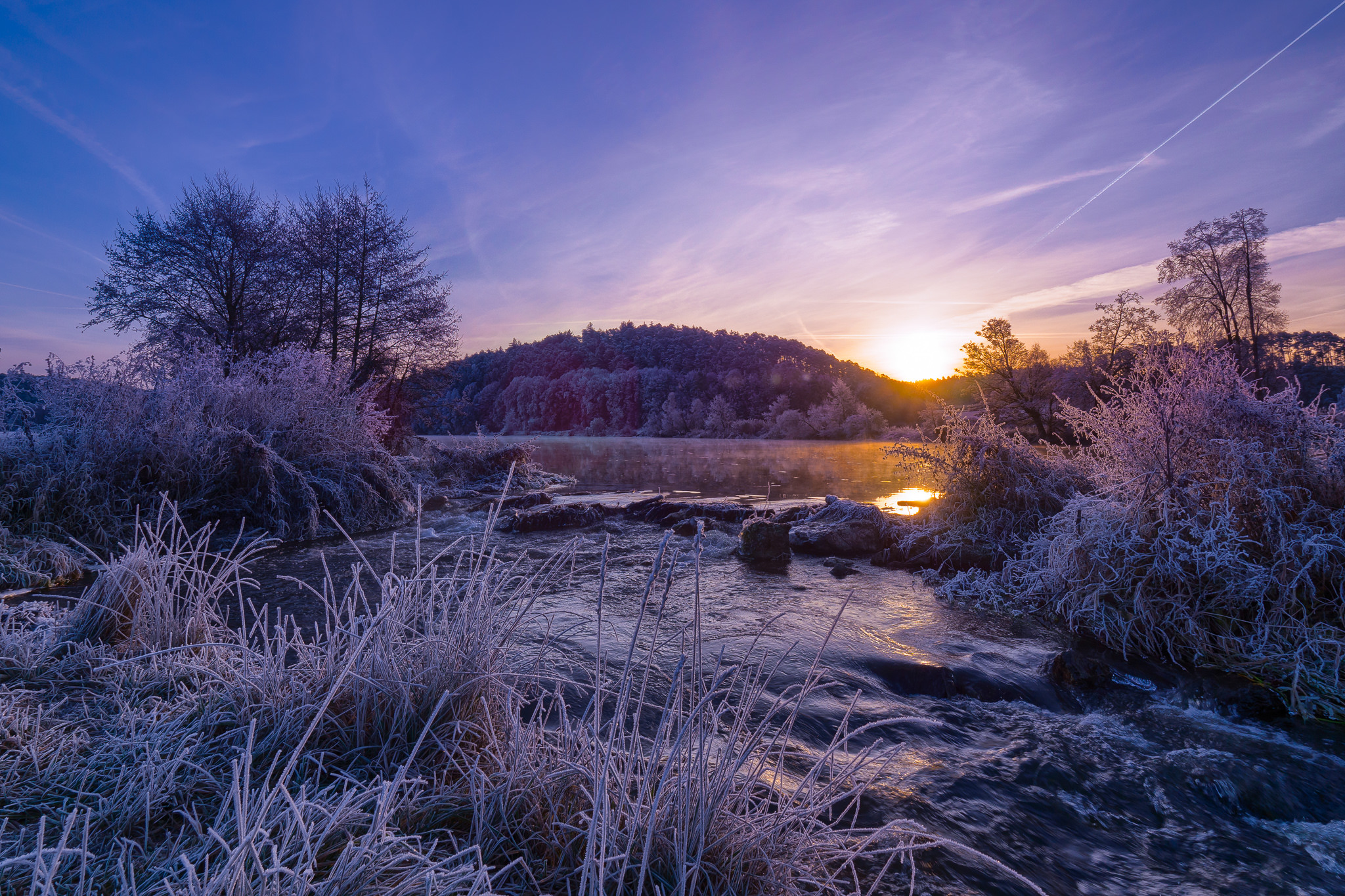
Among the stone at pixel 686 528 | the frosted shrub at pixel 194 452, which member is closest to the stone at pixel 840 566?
the stone at pixel 686 528

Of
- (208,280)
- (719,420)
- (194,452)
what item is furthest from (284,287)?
(719,420)

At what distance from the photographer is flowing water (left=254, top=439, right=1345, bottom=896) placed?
2.28 meters

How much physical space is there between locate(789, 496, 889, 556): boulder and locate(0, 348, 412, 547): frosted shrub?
6.92 metres

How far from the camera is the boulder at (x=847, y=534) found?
24.8ft

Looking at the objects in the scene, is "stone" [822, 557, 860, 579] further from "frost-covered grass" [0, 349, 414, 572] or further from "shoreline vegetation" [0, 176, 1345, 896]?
"frost-covered grass" [0, 349, 414, 572]

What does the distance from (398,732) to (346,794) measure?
0.61 m

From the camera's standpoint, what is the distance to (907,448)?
747cm

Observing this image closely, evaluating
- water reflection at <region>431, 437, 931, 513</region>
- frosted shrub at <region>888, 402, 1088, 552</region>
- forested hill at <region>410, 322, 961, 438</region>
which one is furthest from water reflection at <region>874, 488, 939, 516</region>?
forested hill at <region>410, 322, 961, 438</region>

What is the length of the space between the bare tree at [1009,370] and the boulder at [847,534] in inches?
691

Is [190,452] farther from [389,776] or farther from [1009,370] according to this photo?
[1009,370]

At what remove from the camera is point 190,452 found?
743cm

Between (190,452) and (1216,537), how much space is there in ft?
36.0

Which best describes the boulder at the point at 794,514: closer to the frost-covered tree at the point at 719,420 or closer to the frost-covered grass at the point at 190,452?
the frost-covered grass at the point at 190,452

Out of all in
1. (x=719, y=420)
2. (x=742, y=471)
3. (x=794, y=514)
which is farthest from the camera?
(x=719, y=420)
